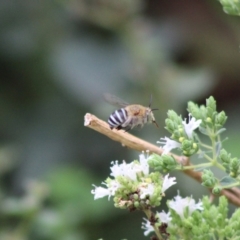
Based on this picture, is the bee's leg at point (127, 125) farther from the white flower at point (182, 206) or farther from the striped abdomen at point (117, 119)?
the white flower at point (182, 206)

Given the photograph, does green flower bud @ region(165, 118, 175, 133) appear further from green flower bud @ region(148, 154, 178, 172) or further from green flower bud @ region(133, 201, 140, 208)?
green flower bud @ region(133, 201, 140, 208)

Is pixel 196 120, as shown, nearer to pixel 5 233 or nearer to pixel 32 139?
pixel 5 233

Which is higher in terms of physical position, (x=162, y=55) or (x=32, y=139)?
(x=162, y=55)

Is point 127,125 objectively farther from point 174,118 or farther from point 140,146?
point 174,118

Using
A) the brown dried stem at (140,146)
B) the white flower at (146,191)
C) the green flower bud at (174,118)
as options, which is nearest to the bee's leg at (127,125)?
the brown dried stem at (140,146)

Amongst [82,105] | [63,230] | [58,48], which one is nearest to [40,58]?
[58,48]

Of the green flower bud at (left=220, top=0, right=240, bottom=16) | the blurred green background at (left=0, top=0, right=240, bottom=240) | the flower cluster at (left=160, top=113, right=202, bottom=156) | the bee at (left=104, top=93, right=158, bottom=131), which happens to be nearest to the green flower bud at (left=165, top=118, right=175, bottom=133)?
the flower cluster at (left=160, top=113, right=202, bottom=156)
